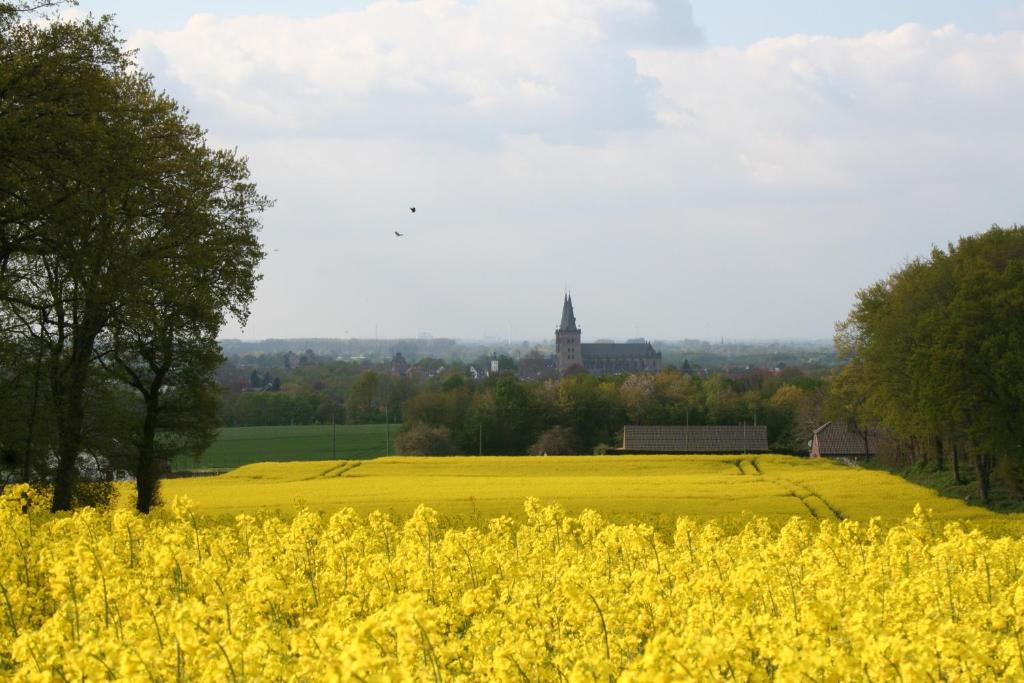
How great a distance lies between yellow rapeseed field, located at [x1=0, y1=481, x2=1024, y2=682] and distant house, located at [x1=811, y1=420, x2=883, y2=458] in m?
66.2

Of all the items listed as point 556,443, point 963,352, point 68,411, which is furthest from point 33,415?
point 556,443

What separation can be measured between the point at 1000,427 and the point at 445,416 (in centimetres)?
6186

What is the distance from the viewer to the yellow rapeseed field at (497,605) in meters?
7.15

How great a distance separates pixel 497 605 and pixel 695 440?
2774 inches

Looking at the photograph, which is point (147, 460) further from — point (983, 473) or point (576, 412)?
point (576, 412)

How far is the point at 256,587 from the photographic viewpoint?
10.2 meters

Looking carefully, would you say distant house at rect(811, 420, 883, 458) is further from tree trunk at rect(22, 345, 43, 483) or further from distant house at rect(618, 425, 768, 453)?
tree trunk at rect(22, 345, 43, 483)

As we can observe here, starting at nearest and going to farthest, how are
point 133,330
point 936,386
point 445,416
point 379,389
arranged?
point 133,330
point 936,386
point 445,416
point 379,389

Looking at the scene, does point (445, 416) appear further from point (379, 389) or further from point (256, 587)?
point (256, 587)

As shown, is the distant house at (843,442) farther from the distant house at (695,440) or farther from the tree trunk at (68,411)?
the tree trunk at (68,411)

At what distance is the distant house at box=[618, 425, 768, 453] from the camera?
7981 cm

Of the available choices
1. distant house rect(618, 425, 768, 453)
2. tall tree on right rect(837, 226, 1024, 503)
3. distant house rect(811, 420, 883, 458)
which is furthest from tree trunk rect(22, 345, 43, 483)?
distant house rect(811, 420, 883, 458)

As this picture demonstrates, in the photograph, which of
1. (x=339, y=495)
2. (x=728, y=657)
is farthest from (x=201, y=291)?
(x=728, y=657)

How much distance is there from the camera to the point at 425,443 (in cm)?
9044
